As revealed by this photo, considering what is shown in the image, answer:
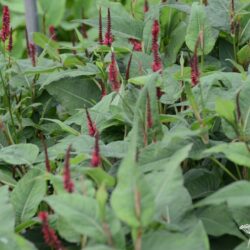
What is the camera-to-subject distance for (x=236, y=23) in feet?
6.31

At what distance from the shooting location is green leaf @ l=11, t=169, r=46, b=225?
1431 millimetres

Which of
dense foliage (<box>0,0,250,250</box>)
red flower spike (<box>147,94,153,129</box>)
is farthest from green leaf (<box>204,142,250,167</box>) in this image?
red flower spike (<box>147,94,153,129</box>)

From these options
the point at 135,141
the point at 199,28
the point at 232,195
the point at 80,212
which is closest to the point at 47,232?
the point at 80,212

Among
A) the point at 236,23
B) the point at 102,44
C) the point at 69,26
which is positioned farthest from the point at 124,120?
the point at 69,26

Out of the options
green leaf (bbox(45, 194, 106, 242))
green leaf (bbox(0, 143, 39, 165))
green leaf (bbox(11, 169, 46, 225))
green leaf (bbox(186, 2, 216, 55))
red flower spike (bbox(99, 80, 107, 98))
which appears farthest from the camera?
red flower spike (bbox(99, 80, 107, 98))

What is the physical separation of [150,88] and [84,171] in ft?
0.81

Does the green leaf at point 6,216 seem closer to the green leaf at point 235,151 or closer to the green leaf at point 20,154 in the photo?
the green leaf at point 20,154

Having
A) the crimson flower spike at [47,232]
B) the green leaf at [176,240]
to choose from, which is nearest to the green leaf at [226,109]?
the green leaf at [176,240]

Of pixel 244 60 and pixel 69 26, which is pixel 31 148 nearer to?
pixel 244 60

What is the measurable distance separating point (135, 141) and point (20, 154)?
1.58 feet

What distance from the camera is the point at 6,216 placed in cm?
130

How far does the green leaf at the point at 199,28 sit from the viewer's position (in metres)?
1.75

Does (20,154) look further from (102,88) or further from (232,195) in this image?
(232,195)

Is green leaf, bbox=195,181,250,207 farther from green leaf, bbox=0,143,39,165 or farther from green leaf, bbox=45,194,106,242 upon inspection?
green leaf, bbox=0,143,39,165
